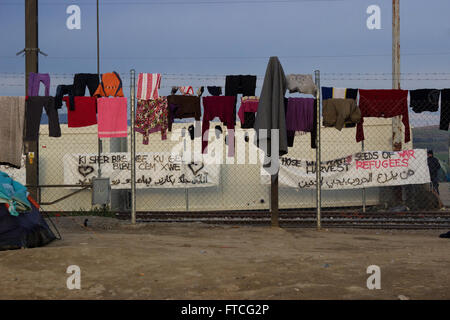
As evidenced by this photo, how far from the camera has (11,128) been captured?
39.0ft

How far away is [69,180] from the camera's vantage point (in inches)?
649

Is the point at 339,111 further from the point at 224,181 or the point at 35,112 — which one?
the point at 35,112

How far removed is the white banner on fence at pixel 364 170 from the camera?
52.3 ft

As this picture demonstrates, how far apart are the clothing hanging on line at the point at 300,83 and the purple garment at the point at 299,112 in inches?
26.1

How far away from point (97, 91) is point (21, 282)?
22.1 feet

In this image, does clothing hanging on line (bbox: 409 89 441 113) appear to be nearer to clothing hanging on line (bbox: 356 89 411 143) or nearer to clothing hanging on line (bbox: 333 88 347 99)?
clothing hanging on line (bbox: 356 89 411 143)

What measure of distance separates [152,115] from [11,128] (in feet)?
9.74

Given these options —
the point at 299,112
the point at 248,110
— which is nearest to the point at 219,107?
the point at 248,110

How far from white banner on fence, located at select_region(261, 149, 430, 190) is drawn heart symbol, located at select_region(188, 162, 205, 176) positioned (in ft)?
7.68

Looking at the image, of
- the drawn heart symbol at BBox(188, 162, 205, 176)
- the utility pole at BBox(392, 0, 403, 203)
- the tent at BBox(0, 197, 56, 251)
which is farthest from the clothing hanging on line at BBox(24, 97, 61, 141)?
the utility pole at BBox(392, 0, 403, 203)

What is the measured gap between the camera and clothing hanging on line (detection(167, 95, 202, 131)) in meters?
12.3

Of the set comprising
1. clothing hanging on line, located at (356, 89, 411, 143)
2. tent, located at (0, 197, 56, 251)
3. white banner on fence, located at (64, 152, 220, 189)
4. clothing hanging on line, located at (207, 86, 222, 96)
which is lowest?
tent, located at (0, 197, 56, 251)

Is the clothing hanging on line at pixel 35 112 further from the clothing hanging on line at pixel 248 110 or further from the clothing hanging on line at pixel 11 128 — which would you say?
the clothing hanging on line at pixel 248 110

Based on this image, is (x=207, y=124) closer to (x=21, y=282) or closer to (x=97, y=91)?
(x=97, y=91)
